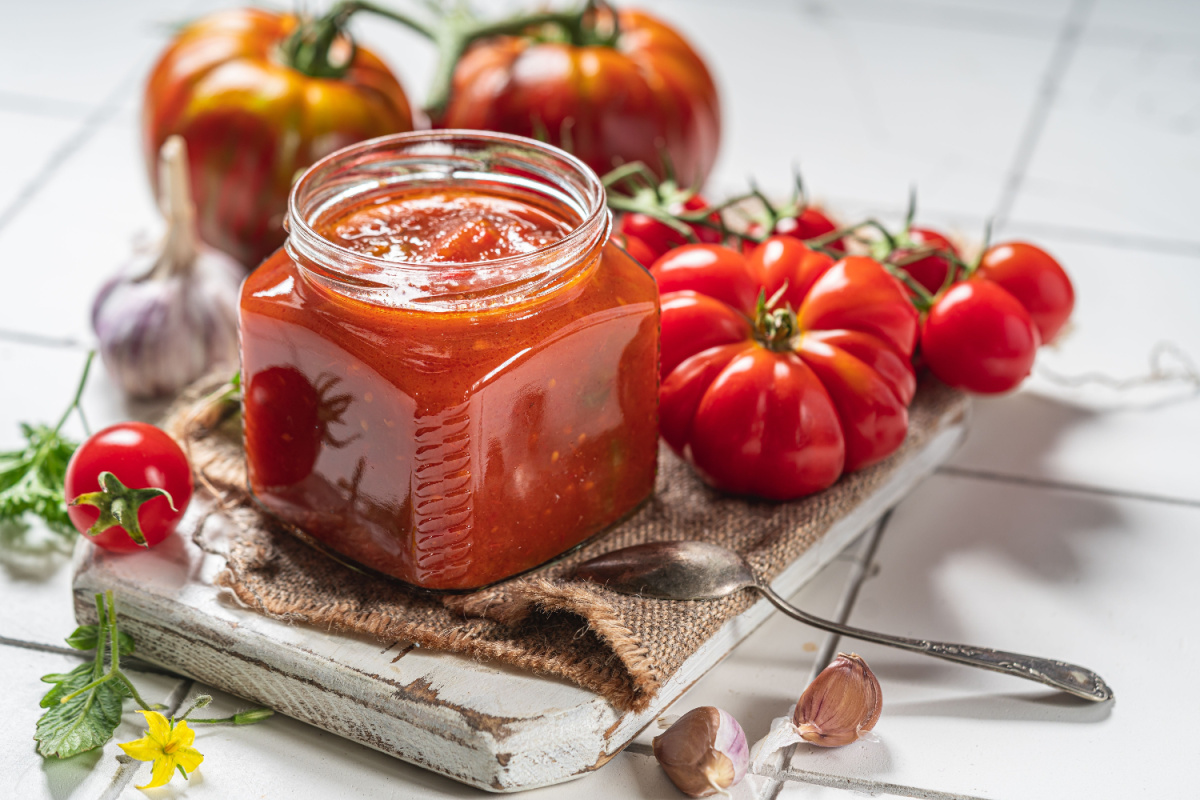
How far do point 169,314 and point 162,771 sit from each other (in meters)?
0.70

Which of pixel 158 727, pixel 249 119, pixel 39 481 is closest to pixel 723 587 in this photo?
pixel 158 727

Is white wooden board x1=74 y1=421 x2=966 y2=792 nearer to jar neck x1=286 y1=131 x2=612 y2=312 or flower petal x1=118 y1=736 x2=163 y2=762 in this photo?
flower petal x1=118 y1=736 x2=163 y2=762

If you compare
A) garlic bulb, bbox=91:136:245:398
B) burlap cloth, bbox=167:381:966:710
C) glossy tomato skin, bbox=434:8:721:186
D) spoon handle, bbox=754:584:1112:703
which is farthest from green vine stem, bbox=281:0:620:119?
spoon handle, bbox=754:584:1112:703

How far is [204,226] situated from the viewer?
6.18 feet

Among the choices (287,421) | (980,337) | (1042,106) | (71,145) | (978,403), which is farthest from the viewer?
(1042,106)

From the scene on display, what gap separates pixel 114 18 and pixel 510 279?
6.67 feet

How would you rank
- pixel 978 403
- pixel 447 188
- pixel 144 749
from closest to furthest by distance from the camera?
1. pixel 144 749
2. pixel 447 188
3. pixel 978 403

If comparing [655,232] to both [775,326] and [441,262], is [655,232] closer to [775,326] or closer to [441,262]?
[775,326]

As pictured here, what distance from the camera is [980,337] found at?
4.83 feet

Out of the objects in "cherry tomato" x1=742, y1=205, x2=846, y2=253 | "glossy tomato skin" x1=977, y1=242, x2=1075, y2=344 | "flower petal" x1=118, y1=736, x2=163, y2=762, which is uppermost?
"glossy tomato skin" x1=977, y1=242, x2=1075, y2=344

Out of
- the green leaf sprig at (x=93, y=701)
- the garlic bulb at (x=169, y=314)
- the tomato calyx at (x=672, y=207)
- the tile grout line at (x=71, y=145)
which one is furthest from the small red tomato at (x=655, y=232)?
the tile grout line at (x=71, y=145)

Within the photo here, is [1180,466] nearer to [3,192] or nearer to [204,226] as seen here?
[204,226]

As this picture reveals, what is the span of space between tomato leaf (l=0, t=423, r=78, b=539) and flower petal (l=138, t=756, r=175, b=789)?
428 millimetres

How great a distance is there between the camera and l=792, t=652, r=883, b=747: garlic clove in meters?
1.17
